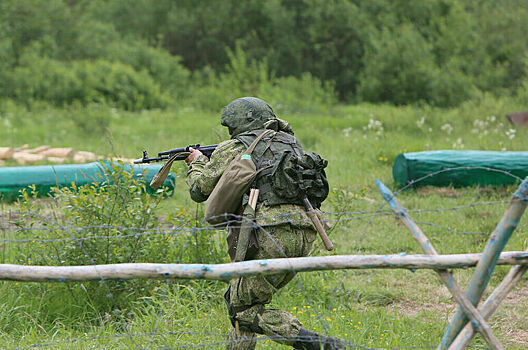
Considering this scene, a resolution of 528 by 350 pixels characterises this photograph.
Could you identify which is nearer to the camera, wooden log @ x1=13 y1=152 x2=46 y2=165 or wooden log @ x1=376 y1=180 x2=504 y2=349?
wooden log @ x1=376 y1=180 x2=504 y2=349

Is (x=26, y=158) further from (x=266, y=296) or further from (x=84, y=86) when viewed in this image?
(x=266, y=296)

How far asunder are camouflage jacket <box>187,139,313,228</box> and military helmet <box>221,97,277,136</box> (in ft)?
0.45

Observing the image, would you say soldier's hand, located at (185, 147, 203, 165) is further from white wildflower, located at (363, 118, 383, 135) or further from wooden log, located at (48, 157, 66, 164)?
white wildflower, located at (363, 118, 383, 135)

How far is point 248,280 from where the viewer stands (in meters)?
3.70

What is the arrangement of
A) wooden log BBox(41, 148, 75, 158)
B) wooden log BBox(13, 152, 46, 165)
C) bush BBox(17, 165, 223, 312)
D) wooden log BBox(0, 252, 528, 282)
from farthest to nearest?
wooden log BBox(41, 148, 75, 158)
wooden log BBox(13, 152, 46, 165)
bush BBox(17, 165, 223, 312)
wooden log BBox(0, 252, 528, 282)

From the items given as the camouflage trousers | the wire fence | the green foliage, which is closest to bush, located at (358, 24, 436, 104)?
the green foliage

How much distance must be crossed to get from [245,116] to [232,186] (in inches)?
21.1

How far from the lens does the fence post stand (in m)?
2.61

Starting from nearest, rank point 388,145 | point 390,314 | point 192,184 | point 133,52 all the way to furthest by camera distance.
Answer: point 192,184 < point 390,314 < point 388,145 < point 133,52

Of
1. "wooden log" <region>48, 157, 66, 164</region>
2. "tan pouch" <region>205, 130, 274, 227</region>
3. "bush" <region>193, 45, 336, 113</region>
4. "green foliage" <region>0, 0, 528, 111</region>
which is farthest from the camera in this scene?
"green foliage" <region>0, 0, 528, 111</region>

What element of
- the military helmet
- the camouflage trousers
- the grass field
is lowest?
the grass field

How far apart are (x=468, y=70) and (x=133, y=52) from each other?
1116 centimetres

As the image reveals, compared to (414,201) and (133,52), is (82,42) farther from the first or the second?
(414,201)

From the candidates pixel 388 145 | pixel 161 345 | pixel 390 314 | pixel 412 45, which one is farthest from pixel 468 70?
pixel 161 345
